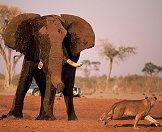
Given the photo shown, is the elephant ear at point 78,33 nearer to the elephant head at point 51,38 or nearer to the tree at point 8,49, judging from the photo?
the elephant head at point 51,38

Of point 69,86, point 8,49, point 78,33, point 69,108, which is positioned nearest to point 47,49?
Answer: point 78,33

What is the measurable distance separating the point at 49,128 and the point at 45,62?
2.64 metres

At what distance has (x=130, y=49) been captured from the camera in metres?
53.7

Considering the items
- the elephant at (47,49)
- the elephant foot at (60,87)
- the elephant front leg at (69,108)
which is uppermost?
the elephant at (47,49)

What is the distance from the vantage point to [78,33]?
1455 centimetres

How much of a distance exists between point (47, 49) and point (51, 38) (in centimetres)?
35

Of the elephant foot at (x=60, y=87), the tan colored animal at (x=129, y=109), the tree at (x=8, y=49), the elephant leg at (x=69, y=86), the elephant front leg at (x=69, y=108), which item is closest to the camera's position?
the tan colored animal at (x=129, y=109)

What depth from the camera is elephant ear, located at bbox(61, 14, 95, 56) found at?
46.9ft

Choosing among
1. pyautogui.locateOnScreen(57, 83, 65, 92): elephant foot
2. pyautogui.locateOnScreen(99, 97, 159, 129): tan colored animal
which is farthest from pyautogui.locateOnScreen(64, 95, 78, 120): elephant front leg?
pyautogui.locateOnScreen(99, 97, 159, 129): tan colored animal

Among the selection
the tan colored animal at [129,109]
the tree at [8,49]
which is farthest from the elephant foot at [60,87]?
the tree at [8,49]

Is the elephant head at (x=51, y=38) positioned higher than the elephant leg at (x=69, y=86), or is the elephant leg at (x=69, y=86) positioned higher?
the elephant head at (x=51, y=38)

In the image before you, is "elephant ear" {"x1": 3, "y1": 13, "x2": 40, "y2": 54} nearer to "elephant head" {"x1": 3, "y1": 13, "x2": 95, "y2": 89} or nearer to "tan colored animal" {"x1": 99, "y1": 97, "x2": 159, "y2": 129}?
"elephant head" {"x1": 3, "y1": 13, "x2": 95, "y2": 89}

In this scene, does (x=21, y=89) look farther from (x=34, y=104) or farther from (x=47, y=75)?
(x=34, y=104)

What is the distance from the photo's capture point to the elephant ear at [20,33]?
13.6 metres
